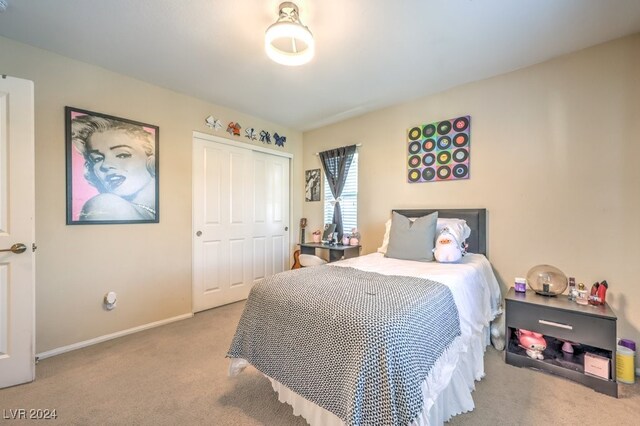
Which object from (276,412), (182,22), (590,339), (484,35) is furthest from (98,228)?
(590,339)

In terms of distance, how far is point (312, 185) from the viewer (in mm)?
4344

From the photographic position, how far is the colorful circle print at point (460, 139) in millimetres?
2814

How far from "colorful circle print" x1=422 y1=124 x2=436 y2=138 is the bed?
163cm

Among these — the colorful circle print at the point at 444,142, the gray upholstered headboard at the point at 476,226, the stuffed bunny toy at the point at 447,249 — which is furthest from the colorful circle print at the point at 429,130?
the stuffed bunny toy at the point at 447,249

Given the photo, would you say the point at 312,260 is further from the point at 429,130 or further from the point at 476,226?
the point at 429,130

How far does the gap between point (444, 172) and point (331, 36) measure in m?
1.79

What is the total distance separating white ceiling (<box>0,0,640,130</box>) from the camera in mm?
1784

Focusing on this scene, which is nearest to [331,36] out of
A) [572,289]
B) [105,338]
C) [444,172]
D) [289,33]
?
[289,33]

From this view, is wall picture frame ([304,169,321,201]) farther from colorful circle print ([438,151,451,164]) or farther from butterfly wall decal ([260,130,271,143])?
colorful circle print ([438,151,451,164])

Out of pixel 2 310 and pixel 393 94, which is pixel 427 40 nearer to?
pixel 393 94

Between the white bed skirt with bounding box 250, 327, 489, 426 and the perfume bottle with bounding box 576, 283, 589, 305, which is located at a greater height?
the perfume bottle with bounding box 576, 283, 589, 305

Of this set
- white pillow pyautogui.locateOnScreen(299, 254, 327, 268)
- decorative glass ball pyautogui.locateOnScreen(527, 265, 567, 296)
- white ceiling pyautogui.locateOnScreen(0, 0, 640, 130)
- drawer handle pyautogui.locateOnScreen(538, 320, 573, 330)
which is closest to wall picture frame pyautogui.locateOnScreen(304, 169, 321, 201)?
white pillow pyautogui.locateOnScreen(299, 254, 327, 268)

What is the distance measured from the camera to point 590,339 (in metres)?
1.88

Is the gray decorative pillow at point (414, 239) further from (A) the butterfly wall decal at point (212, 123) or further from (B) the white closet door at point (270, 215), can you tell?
(A) the butterfly wall decal at point (212, 123)
